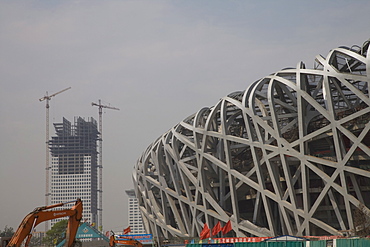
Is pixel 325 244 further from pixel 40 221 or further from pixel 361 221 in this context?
pixel 361 221

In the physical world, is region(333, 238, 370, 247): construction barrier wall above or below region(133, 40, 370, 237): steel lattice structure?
below

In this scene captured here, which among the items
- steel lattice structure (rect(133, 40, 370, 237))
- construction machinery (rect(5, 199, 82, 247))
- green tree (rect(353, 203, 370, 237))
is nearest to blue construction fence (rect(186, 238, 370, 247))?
construction machinery (rect(5, 199, 82, 247))

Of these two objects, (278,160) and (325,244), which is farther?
(278,160)

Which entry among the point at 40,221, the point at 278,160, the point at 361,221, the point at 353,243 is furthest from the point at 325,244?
the point at 278,160

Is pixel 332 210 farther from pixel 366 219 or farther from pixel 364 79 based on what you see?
pixel 364 79

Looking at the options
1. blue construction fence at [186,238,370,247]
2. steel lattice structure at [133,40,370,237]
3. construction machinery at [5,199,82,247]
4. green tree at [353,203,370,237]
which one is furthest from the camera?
steel lattice structure at [133,40,370,237]

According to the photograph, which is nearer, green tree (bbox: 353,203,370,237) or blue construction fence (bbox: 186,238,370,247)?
blue construction fence (bbox: 186,238,370,247)

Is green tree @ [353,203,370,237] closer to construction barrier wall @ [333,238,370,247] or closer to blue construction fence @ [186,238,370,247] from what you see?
blue construction fence @ [186,238,370,247]

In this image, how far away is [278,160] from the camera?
6394cm

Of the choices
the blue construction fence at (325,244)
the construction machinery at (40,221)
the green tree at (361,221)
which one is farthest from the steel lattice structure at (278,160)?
the construction machinery at (40,221)

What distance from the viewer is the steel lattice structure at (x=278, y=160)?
2231 inches

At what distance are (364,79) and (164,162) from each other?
32519mm

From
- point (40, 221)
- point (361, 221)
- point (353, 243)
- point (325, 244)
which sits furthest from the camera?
point (361, 221)

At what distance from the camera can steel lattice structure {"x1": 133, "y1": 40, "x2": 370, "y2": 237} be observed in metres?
56.7
